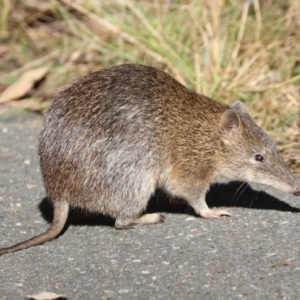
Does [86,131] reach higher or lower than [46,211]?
higher

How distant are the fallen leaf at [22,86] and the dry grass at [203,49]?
0.15m

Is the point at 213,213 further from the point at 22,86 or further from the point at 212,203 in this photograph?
the point at 22,86

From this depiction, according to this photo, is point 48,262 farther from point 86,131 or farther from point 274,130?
point 274,130

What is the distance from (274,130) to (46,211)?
268cm

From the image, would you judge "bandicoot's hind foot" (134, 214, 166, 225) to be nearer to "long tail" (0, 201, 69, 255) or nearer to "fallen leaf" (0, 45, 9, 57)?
"long tail" (0, 201, 69, 255)

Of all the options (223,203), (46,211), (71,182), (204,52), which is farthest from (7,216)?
(204,52)

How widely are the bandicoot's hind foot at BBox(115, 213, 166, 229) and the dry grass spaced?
5.77 ft

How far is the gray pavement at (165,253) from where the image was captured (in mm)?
5320

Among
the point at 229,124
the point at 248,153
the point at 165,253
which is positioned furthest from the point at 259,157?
the point at 165,253

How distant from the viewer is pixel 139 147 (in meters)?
6.53

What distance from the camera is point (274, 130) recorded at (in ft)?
28.1

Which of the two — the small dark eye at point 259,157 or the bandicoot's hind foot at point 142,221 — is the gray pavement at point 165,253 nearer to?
the bandicoot's hind foot at point 142,221

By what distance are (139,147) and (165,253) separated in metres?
0.97

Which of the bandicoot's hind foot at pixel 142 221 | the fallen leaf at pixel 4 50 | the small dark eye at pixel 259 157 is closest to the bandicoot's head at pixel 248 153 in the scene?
the small dark eye at pixel 259 157
